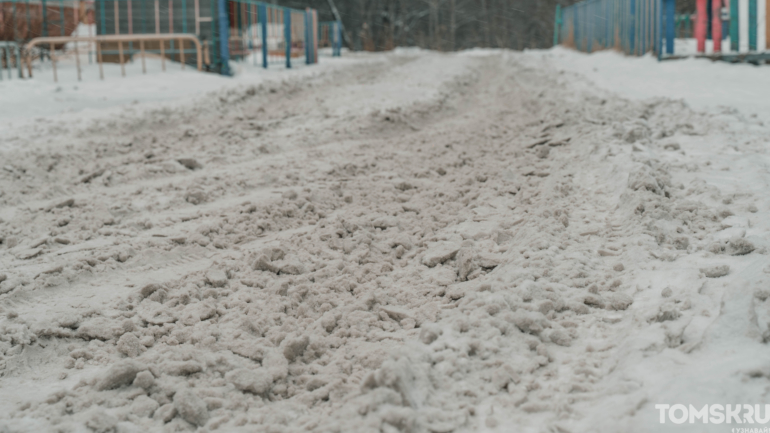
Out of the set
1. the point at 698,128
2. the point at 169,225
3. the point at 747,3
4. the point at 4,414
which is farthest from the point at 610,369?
the point at 747,3

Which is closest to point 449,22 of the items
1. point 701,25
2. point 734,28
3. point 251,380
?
point 701,25

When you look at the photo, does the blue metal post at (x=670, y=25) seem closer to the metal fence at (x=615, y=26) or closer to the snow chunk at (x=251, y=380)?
the metal fence at (x=615, y=26)

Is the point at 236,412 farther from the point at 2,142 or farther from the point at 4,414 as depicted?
the point at 2,142

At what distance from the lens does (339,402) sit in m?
1.73

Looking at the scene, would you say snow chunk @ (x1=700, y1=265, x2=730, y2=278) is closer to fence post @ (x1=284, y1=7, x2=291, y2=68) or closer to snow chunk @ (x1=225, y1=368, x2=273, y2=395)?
snow chunk @ (x1=225, y1=368, x2=273, y2=395)

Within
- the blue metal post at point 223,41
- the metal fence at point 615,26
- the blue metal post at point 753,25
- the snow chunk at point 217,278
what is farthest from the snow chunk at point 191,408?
the blue metal post at point 223,41

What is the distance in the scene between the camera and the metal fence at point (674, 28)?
7.62 metres

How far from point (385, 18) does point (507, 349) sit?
2752 centimetres

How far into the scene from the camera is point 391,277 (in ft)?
8.55

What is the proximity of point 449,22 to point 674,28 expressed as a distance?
2033cm

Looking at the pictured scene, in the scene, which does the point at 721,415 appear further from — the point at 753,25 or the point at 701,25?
the point at 701,25

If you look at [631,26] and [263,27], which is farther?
[263,27]

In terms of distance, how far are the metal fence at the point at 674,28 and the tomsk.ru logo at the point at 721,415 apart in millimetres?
7447

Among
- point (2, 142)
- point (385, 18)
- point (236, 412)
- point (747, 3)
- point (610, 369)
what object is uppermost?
point (385, 18)
